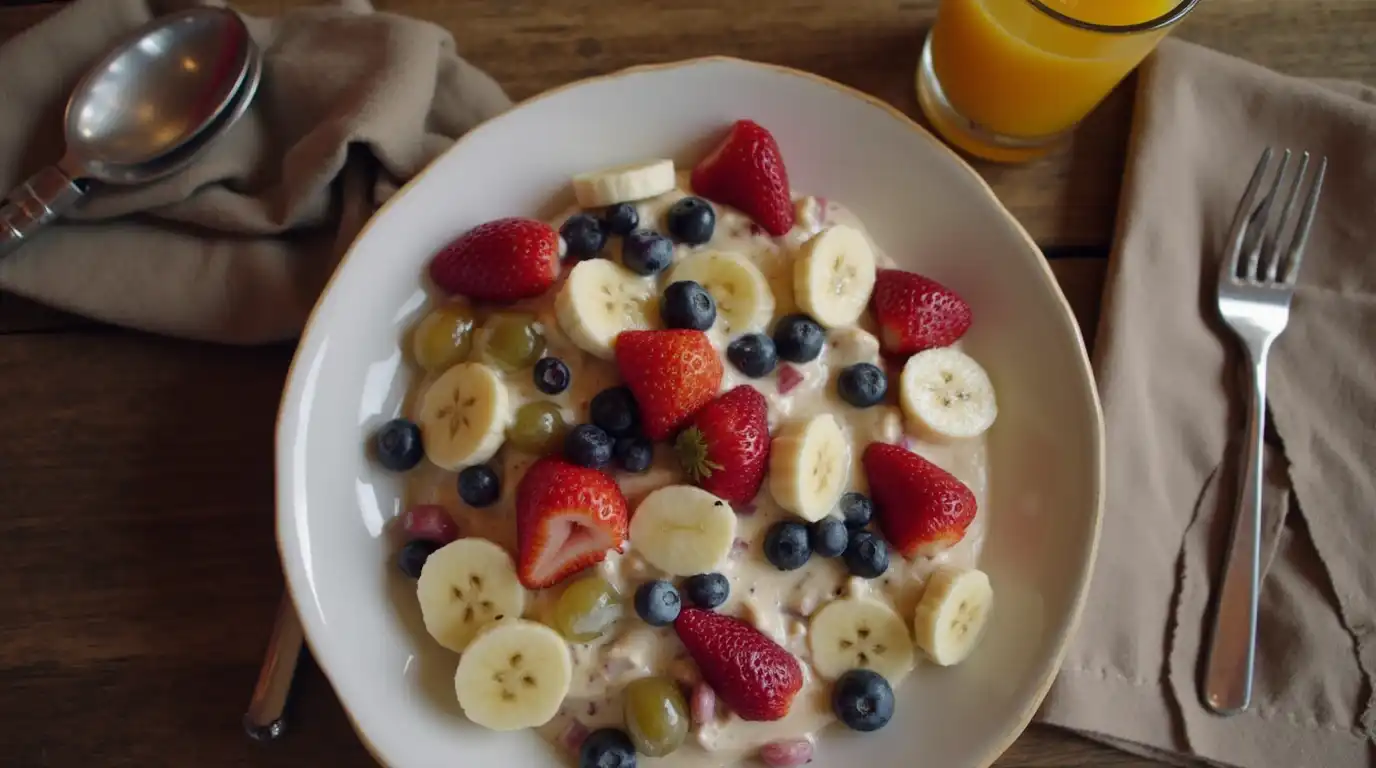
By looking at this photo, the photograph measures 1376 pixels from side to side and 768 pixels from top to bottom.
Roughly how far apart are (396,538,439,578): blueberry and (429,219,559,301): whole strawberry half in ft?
1.08

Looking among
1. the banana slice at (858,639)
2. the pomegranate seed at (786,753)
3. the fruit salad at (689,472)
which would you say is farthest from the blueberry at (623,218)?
the pomegranate seed at (786,753)

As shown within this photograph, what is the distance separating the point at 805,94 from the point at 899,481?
0.55m

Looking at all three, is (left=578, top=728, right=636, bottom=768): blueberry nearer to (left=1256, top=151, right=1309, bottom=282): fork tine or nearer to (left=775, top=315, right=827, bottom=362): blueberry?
(left=775, top=315, right=827, bottom=362): blueberry

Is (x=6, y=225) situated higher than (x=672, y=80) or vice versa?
(x=672, y=80)

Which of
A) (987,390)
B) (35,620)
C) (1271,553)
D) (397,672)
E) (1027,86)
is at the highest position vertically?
(1027,86)

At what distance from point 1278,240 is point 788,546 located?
853 millimetres

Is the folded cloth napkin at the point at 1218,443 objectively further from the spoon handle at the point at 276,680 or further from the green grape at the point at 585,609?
the spoon handle at the point at 276,680

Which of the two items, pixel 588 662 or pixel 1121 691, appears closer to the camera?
pixel 588 662

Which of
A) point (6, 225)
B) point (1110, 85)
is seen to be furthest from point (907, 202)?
point (6, 225)

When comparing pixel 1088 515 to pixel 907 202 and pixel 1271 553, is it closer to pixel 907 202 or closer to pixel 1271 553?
pixel 1271 553

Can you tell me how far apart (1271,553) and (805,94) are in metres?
0.89

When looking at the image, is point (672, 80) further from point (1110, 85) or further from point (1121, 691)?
point (1121, 691)

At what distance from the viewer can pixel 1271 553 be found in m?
1.43

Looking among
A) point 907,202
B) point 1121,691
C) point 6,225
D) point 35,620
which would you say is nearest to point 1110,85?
point 907,202
